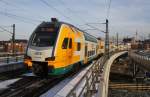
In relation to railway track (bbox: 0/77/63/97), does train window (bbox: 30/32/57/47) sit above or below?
above

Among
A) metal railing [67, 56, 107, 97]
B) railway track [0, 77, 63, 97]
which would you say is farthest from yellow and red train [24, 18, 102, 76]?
metal railing [67, 56, 107, 97]

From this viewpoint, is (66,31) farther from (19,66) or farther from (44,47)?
(19,66)

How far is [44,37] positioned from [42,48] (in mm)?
870

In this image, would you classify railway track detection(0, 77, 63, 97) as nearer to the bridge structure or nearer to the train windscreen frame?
the bridge structure

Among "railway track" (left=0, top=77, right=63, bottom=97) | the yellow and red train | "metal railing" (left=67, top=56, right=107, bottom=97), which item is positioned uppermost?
the yellow and red train

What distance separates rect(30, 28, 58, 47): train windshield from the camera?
56.5 ft

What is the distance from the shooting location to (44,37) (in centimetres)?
1758

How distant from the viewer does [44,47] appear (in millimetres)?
16969

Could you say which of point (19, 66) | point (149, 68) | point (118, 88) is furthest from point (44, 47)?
point (149, 68)

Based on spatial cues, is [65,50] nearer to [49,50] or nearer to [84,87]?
[49,50]

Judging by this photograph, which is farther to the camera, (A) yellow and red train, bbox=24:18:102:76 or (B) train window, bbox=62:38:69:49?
(B) train window, bbox=62:38:69:49

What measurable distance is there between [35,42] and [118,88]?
22274 mm

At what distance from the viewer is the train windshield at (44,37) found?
1722 cm

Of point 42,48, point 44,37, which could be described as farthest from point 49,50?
point 44,37
